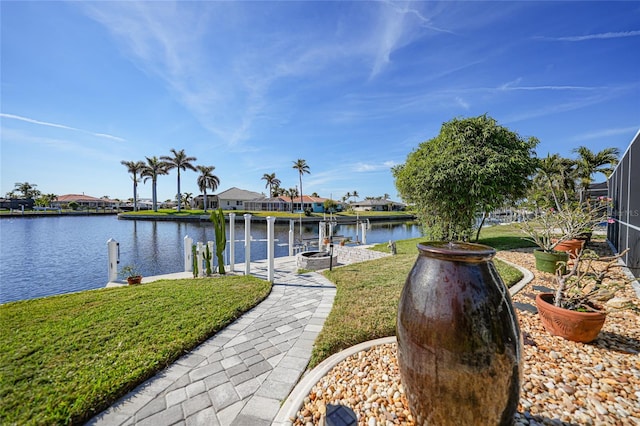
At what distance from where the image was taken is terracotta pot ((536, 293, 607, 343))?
10.1 ft

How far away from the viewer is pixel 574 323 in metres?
3.13

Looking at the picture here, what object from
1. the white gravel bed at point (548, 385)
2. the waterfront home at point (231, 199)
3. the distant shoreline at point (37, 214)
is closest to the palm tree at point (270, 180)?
the waterfront home at point (231, 199)

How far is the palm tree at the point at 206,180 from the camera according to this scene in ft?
155

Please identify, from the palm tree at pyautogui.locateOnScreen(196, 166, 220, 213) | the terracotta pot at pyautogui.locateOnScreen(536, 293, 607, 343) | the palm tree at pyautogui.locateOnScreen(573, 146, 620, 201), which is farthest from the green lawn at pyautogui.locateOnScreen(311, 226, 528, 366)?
the palm tree at pyautogui.locateOnScreen(196, 166, 220, 213)

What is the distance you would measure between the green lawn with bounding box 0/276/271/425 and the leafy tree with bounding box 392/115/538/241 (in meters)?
8.49

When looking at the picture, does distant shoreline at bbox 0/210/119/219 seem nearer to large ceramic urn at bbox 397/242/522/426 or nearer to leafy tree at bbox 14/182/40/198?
leafy tree at bbox 14/182/40/198

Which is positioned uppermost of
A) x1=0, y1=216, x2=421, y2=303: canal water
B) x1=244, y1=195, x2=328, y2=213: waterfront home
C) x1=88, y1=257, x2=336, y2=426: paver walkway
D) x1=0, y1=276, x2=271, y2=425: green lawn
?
x1=244, y1=195, x2=328, y2=213: waterfront home

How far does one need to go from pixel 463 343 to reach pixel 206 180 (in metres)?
51.7

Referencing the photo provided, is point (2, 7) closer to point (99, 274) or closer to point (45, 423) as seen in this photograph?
point (45, 423)

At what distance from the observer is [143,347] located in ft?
10.9

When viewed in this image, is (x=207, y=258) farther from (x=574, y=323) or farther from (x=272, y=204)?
(x=272, y=204)

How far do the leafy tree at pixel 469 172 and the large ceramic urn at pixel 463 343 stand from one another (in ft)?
31.1

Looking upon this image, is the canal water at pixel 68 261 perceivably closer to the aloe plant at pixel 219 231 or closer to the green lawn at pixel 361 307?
the aloe plant at pixel 219 231

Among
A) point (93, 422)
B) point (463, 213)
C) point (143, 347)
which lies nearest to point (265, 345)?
point (143, 347)
